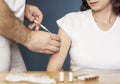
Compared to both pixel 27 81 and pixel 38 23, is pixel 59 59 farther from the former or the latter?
pixel 27 81

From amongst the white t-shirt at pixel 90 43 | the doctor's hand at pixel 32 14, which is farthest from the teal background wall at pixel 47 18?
the doctor's hand at pixel 32 14

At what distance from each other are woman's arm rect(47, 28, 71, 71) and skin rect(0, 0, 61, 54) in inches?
1.8

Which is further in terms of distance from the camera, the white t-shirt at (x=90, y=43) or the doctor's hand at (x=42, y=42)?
the white t-shirt at (x=90, y=43)

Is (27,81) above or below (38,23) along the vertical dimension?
below

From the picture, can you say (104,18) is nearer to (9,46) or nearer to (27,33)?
(27,33)

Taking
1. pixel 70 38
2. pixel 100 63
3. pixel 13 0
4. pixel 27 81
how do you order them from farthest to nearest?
pixel 70 38 → pixel 100 63 → pixel 13 0 → pixel 27 81

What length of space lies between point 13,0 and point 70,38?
455mm

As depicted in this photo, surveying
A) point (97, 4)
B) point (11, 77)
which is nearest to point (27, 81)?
point (11, 77)

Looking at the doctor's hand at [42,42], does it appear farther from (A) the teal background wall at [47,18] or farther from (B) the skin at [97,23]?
(A) the teal background wall at [47,18]

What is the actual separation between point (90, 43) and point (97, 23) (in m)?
0.16

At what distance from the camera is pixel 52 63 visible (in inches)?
71.5

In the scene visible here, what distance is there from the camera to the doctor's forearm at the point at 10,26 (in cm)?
149

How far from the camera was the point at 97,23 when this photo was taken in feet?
6.16

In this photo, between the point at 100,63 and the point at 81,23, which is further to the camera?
the point at 81,23
